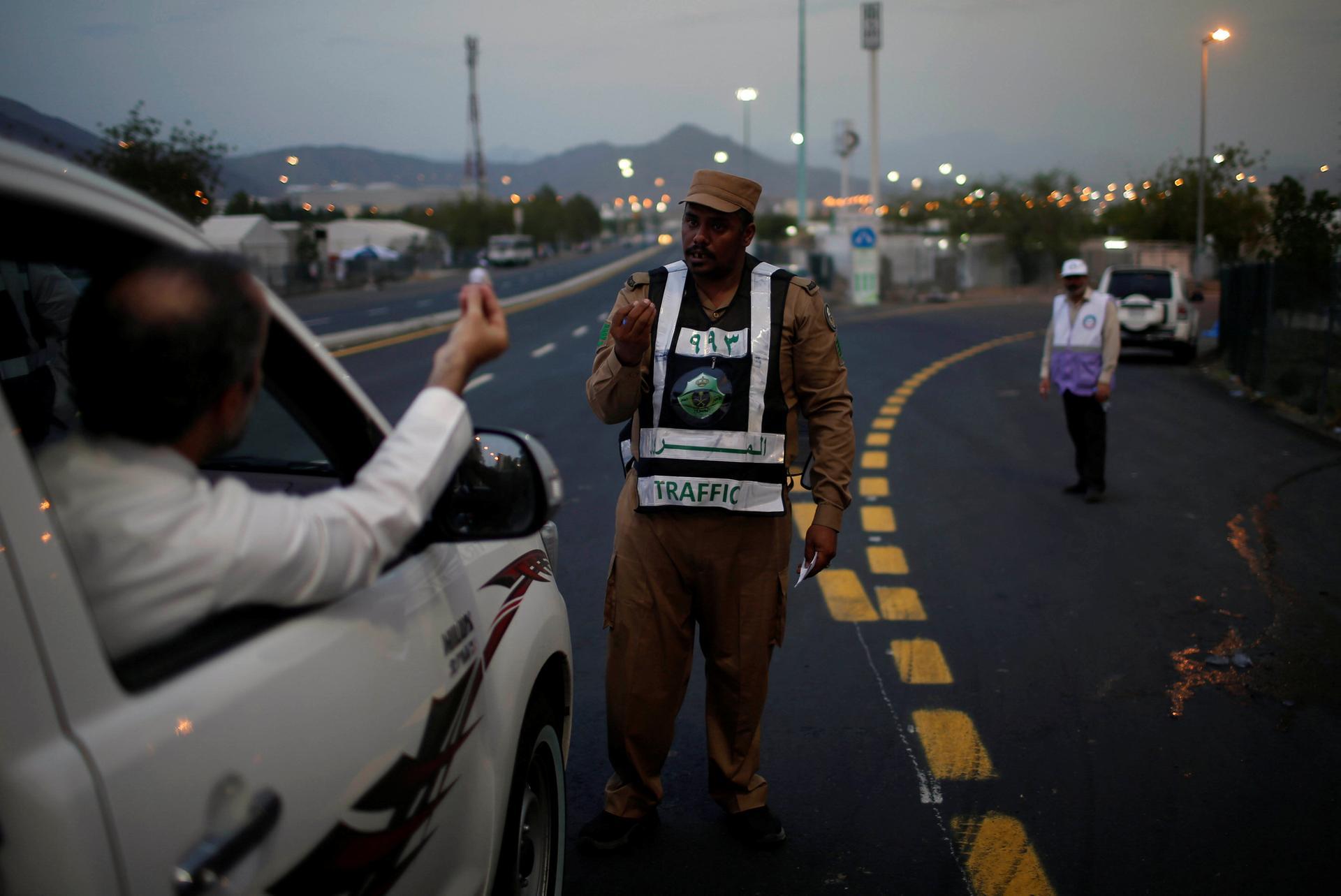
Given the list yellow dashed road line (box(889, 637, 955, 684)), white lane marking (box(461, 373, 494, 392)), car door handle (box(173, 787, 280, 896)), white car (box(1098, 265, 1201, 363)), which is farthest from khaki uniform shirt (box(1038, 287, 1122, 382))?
white car (box(1098, 265, 1201, 363))

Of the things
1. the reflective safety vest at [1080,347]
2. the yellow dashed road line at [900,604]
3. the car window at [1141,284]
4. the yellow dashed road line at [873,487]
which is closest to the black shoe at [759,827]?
the yellow dashed road line at [900,604]

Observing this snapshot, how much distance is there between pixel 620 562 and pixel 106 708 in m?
2.43

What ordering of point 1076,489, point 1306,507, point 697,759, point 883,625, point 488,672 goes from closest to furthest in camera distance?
point 488,672 → point 697,759 → point 883,625 → point 1306,507 → point 1076,489

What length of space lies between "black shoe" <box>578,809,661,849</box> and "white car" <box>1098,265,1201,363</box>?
63.2 ft

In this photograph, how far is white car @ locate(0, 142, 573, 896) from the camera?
1.37 m

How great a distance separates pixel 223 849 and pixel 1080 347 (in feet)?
29.5

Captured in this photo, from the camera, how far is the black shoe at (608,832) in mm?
3822

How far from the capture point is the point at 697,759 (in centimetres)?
459

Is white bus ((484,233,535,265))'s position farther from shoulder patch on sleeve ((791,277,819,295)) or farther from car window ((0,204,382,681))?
car window ((0,204,382,681))

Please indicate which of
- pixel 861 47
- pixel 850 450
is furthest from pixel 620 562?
pixel 861 47

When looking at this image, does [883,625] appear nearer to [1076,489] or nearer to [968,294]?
[1076,489]

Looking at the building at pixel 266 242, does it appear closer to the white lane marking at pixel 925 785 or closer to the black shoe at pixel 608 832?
the white lane marking at pixel 925 785

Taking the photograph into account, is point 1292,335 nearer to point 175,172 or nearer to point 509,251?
point 175,172

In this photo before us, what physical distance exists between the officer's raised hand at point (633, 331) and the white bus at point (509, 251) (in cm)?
7996
